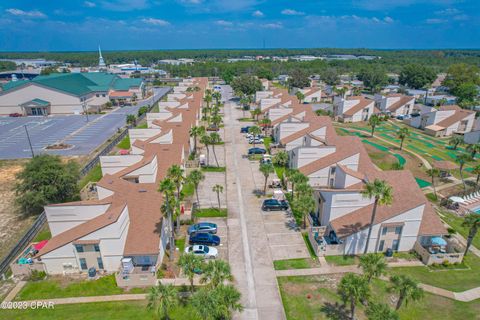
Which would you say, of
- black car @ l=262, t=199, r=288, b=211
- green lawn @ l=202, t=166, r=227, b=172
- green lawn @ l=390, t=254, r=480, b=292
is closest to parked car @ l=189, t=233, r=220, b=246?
black car @ l=262, t=199, r=288, b=211

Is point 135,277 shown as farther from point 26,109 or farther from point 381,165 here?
point 26,109

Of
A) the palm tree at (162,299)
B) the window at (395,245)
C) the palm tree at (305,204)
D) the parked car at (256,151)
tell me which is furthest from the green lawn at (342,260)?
the parked car at (256,151)

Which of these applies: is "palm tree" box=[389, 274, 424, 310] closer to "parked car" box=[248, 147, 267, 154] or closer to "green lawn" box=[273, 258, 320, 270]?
"green lawn" box=[273, 258, 320, 270]

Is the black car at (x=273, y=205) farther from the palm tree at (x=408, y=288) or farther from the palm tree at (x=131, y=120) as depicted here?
the palm tree at (x=131, y=120)

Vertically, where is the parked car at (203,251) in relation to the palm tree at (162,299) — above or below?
below

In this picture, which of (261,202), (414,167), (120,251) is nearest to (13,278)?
(120,251)

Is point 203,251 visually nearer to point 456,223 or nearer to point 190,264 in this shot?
point 190,264

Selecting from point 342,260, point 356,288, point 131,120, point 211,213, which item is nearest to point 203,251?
point 211,213
